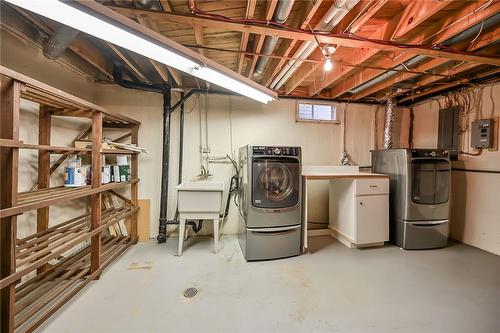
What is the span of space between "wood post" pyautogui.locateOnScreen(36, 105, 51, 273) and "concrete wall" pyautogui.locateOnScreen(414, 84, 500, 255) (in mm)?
5207

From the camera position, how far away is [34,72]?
6.79 ft

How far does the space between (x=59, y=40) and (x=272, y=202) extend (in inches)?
99.2

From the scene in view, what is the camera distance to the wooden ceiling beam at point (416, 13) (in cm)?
150

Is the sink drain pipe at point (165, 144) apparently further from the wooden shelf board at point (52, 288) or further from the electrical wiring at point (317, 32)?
the electrical wiring at point (317, 32)

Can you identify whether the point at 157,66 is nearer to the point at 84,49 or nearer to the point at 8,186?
the point at 84,49

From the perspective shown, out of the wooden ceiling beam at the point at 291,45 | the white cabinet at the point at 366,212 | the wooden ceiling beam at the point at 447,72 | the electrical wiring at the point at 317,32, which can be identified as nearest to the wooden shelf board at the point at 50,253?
the electrical wiring at the point at 317,32

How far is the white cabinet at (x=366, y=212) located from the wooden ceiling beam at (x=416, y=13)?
1789 millimetres

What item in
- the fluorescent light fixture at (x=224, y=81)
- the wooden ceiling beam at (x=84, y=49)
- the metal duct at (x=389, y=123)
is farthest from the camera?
the metal duct at (x=389, y=123)

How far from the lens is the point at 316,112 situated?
3828 mm

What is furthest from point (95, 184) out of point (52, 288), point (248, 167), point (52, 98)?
point (248, 167)

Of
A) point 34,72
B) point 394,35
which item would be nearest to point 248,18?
point 394,35

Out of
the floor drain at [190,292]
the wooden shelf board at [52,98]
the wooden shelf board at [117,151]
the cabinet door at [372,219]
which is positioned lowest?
the floor drain at [190,292]

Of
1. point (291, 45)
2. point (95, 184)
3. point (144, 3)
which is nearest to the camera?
point (144, 3)

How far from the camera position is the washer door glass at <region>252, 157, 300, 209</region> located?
261 centimetres
